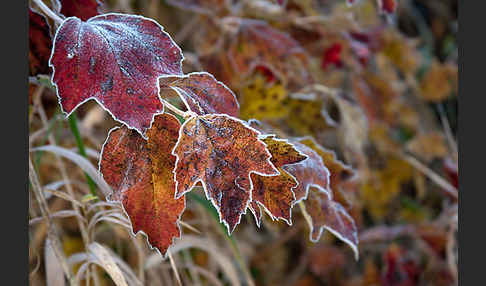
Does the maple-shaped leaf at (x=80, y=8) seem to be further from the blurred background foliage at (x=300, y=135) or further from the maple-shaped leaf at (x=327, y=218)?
the maple-shaped leaf at (x=327, y=218)

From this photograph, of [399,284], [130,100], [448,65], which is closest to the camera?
[130,100]

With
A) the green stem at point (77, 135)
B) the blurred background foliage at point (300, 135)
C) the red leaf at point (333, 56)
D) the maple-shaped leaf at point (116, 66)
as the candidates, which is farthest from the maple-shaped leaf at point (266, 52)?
the maple-shaped leaf at point (116, 66)

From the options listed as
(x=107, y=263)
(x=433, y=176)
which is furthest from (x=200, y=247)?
(x=433, y=176)

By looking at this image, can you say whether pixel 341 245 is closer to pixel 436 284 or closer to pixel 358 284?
pixel 358 284

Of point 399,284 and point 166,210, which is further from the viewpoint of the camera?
point 399,284

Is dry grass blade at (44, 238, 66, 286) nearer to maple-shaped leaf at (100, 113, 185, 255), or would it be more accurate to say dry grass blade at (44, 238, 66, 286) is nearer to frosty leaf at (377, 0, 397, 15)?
maple-shaped leaf at (100, 113, 185, 255)

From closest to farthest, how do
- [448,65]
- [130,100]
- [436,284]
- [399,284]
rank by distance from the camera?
[130,100], [399,284], [436,284], [448,65]

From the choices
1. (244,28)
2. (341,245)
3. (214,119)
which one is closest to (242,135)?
(214,119)
